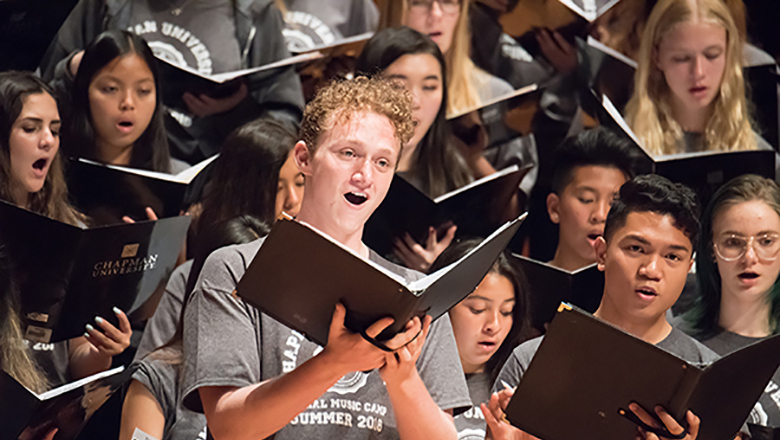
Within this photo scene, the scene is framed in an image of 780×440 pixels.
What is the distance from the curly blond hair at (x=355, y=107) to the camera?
2002 mm

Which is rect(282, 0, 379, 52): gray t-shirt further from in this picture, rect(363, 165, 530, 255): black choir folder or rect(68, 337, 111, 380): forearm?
rect(68, 337, 111, 380): forearm

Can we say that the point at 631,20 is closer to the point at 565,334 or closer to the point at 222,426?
the point at 565,334

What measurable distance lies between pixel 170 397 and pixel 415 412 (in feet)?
4.40

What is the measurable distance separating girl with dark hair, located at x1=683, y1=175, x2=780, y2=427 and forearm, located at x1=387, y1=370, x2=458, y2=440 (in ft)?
5.06

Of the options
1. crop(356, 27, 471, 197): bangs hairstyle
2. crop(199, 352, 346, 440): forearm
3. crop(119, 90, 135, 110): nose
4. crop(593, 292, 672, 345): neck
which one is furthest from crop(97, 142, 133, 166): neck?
crop(593, 292, 672, 345): neck

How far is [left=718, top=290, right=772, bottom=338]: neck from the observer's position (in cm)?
296

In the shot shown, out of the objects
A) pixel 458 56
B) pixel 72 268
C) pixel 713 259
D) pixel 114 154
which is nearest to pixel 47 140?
pixel 114 154

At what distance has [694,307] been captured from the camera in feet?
9.80

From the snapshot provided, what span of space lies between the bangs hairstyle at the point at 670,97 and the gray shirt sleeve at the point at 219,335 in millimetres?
1941

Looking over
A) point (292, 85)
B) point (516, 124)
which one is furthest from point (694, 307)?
point (292, 85)

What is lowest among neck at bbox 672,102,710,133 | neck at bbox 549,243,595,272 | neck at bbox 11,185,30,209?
neck at bbox 11,185,30,209

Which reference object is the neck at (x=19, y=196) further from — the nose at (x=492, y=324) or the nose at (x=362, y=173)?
the nose at (x=492, y=324)

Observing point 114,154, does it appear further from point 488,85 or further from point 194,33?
point 488,85

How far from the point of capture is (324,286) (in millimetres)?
1603
